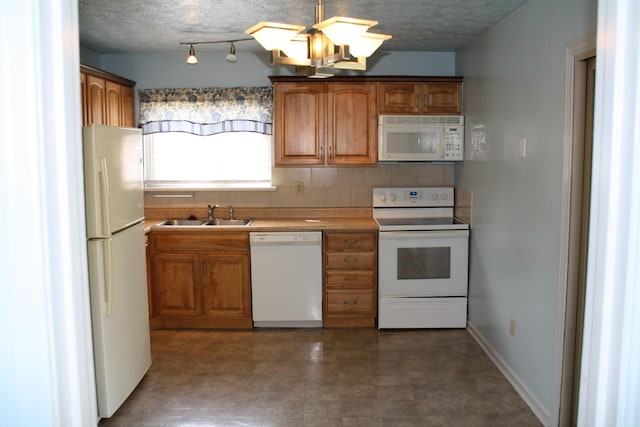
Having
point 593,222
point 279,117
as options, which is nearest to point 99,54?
point 279,117

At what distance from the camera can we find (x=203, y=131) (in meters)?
4.93

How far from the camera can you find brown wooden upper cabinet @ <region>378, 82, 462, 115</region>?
459cm

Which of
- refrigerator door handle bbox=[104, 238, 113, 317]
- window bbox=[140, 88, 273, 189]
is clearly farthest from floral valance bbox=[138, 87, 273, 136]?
refrigerator door handle bbox=[104, 238, 113, 317]

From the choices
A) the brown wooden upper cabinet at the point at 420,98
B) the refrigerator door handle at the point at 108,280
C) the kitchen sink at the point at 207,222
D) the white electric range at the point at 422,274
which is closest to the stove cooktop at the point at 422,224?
the white electric range at the point at 422,274

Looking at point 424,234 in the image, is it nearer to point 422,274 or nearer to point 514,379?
point 422,274

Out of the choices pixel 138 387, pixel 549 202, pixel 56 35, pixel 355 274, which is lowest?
pixel 138 387

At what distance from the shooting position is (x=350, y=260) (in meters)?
4.46

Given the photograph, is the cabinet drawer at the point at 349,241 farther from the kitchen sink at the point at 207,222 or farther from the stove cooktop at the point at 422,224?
the kitchen sink at the point at 207,222

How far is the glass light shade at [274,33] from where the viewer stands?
A: 228 centimetres

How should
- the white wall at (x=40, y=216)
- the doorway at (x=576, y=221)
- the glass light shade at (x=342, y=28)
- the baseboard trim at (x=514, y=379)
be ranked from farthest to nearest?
the baseboard trim at (x=514, y=379) < the doorway at (x=576, y=221) < the glass light shade at (x=342, y=28) < the white wall at (x=40, y=216)

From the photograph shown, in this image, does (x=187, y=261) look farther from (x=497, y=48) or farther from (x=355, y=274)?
(x=497, y=48)

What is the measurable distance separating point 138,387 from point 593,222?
3.25m

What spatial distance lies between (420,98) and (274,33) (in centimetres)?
255

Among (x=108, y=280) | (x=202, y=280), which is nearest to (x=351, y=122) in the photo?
(x=202, y=280)
